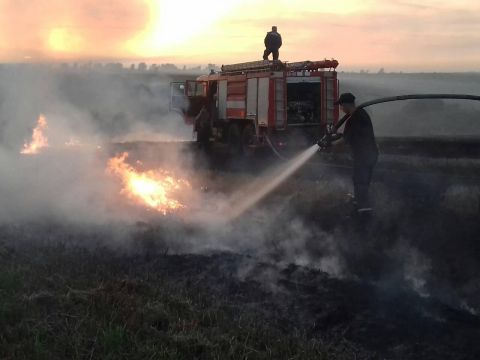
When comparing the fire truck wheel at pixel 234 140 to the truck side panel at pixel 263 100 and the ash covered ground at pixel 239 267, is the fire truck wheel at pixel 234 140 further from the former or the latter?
the ash covered ground at pixel 239 267

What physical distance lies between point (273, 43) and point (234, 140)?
3117 mm

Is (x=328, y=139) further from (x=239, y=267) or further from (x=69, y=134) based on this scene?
(x=69, y=134)

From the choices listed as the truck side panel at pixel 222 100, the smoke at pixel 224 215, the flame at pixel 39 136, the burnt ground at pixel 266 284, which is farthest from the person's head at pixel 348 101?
the flame at pixel 39 136

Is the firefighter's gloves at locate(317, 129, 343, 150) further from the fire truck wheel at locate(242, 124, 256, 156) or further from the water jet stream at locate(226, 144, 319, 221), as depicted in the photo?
the fire truck wheel at locate(242, 124, 256, 156)

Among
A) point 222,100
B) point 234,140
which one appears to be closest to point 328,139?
point 234,140

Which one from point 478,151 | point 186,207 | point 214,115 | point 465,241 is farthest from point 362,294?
point 214,115

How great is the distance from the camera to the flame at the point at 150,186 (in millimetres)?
10484

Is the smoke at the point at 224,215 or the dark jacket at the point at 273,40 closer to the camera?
the smoke at the point at 224,215

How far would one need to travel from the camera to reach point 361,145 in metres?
7.83

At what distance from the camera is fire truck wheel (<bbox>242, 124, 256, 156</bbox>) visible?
14891mm

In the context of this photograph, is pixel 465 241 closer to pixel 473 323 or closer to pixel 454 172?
pixel 473 323

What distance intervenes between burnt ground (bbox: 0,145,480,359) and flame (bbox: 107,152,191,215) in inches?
40.9

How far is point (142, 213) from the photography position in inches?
389

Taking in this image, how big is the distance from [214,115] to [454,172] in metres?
8.09
